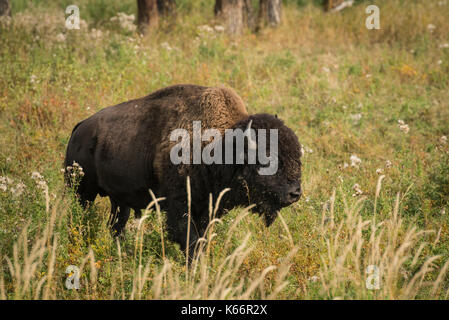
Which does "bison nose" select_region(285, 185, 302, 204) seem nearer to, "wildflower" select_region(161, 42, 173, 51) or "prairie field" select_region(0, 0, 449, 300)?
"prairie field" select_region(0, 0, 449, 300)

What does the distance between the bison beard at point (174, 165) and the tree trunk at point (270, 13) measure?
7722mm

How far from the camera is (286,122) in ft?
24.5

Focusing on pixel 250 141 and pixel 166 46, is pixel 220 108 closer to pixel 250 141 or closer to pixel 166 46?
pixel 250 141

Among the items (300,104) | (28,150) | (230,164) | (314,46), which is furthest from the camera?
(314,46)

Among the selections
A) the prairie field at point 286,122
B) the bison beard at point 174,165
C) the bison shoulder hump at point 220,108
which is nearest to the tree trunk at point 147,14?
the prairie field at point 286,122

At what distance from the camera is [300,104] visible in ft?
26.1

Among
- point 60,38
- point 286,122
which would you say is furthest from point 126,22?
point 286,122

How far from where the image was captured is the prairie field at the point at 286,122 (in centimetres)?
351

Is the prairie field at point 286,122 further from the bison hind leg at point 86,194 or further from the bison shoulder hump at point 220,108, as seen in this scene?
the bison shoulder hump at point 220,108

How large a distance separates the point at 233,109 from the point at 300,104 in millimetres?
3939

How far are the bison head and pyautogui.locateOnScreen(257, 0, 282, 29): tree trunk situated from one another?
26.9 feet
